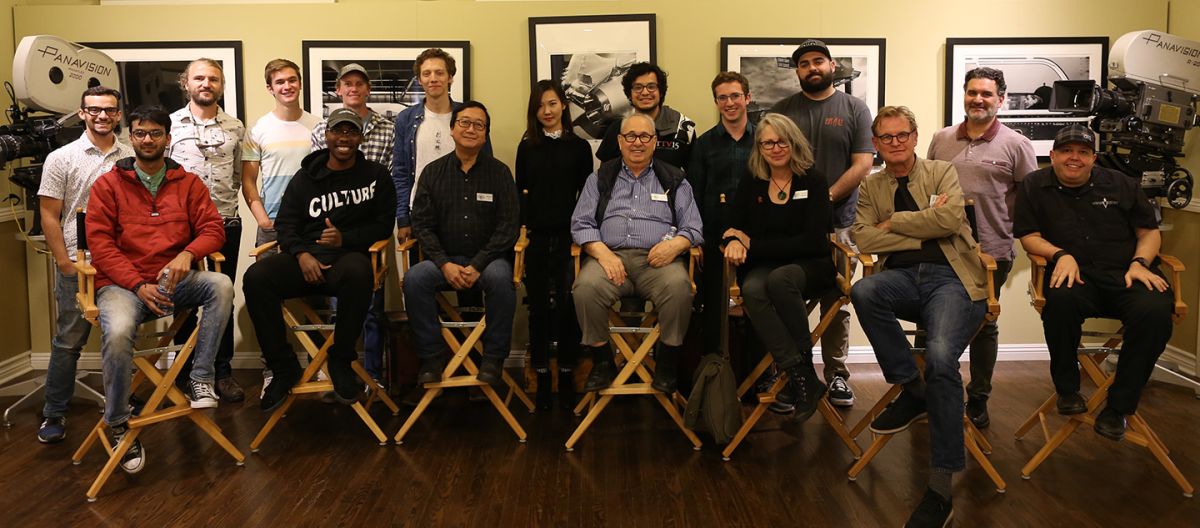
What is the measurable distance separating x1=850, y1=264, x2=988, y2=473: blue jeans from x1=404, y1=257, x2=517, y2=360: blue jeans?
155cm

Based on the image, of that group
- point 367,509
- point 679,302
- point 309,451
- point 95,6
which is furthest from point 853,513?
point 95,6

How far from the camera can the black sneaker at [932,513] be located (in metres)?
3.18

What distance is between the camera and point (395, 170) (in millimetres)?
4855

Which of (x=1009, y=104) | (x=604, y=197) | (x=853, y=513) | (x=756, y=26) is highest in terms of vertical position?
(x=756, y=26)

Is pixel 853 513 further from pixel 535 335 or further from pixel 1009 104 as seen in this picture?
pixel 1009 104

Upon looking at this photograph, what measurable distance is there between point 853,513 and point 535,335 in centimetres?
189

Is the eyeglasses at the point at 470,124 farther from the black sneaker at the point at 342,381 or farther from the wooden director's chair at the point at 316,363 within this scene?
the black sneaker at the point at 342,381

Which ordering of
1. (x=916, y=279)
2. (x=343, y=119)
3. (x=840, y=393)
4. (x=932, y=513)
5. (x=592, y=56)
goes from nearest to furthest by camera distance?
(x=932, y=513)
(x=916, y=279)
(x=343, y=119)
(x=840, y=393)
(x=592, y=56)

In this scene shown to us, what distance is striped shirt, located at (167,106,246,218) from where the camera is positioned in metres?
4.79

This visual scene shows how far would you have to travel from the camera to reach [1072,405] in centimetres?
368

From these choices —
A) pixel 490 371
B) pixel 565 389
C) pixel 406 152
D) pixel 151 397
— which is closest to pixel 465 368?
pixel 490 371

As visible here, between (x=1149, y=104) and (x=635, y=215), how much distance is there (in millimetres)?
2880

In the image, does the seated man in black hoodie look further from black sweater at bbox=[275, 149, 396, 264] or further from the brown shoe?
the brown shoe

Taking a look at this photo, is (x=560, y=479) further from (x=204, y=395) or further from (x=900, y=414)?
(x=204, y=395)
